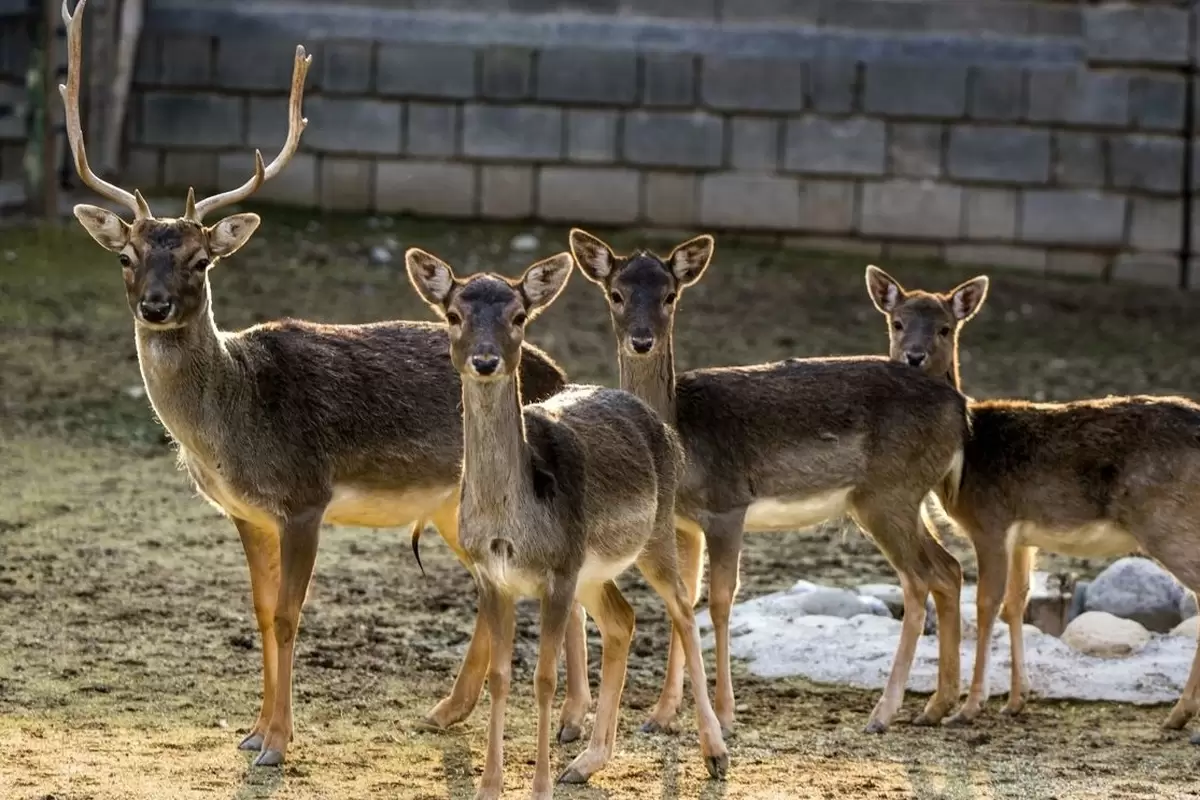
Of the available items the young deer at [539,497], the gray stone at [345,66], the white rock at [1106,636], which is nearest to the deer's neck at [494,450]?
the young deer at [539,497]

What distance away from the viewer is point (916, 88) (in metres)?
19.8

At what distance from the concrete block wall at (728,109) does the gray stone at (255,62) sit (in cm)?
2

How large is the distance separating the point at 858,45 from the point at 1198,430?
10527 millimetres

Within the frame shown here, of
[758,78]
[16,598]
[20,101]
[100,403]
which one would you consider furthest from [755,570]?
[20,101]

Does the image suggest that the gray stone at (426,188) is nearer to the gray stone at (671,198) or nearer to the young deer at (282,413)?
the gray stone at (671,198)

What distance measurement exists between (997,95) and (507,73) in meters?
4.34

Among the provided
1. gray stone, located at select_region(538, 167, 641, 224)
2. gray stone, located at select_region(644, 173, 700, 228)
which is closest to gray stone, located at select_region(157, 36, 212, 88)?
gray stone, located at select_region(538, 167, 641, 224)

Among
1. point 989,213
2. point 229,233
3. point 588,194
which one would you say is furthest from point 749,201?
point 229,233

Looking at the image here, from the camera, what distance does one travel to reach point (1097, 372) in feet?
57.2

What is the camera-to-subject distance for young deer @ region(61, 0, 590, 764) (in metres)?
8.89

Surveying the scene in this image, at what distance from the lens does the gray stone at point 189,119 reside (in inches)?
787

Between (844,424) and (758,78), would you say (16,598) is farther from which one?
(758,78)

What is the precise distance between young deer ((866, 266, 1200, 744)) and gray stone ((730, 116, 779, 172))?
32.3 feet

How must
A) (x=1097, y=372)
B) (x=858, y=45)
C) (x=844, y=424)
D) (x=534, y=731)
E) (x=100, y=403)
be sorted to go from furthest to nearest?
(x=858, y=45) < (x=1097, y=372) < (x=100, y=403) < (x=844, y=424) < (x=534, y=731)
